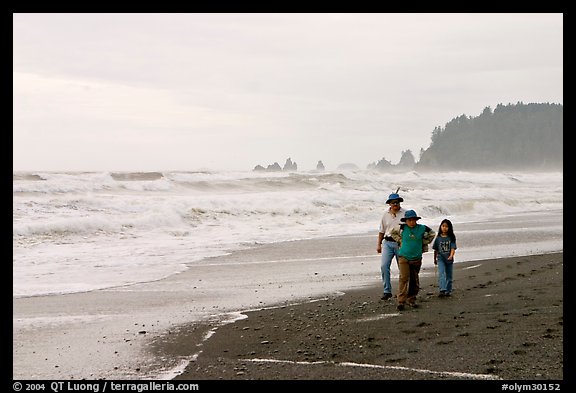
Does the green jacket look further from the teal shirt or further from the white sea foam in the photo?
the white sea foam

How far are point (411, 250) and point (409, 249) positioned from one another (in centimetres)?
3

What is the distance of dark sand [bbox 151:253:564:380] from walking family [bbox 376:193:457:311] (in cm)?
24

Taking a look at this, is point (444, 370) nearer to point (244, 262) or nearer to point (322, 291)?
point (322, 291)

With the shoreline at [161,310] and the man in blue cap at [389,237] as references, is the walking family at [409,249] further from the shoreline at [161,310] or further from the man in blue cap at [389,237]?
the shoreline at [161,310]

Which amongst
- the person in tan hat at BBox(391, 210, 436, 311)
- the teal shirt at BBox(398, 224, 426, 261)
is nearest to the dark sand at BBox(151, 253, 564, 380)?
the person in tan hat at BBox(391, 210, 436, 311)

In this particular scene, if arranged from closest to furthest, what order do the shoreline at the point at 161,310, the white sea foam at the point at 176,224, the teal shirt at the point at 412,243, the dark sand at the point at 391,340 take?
the dark sand at the point at 391,340
the shoreline at the point at 161,310
the teal shirt at the point at 412,243
the white sea foam at the point at 176,224

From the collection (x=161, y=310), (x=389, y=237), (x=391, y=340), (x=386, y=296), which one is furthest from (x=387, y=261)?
(x=161, y=310)

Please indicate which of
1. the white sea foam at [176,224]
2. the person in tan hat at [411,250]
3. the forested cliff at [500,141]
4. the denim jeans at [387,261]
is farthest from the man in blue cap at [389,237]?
the forested cliff at [500,141]

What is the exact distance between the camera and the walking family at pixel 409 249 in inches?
337

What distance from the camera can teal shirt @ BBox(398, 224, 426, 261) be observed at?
878 centimetres

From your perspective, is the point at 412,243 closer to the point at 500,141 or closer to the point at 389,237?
the point at 389,237

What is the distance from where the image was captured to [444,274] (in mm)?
9172
